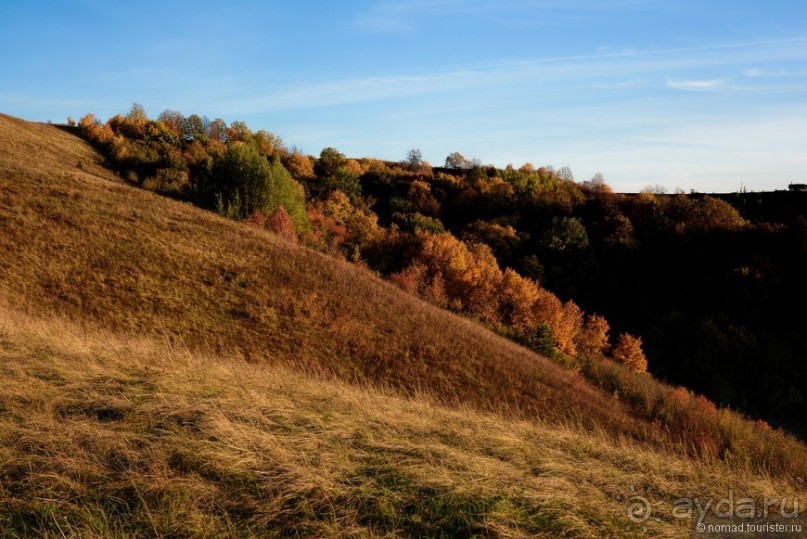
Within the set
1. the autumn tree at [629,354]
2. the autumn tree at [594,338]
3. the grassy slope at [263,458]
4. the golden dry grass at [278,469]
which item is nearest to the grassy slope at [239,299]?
the grassy slope at [263,458]

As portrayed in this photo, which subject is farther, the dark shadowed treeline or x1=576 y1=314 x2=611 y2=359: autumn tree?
x1=576 y1=314 x2=611 y2=359: autumn tree

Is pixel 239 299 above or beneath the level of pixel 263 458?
beneath

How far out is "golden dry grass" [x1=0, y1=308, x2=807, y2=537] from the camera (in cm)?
417

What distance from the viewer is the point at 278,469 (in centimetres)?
491

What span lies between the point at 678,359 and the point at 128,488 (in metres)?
58.2

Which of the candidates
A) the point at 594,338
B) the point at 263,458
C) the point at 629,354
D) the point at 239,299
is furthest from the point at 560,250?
the point at 263,458

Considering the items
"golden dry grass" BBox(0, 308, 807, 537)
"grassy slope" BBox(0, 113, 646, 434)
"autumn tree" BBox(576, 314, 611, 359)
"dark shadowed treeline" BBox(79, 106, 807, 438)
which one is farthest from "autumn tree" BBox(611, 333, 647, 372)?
"golden dry grass" BBox(0, 308, 807, 537)

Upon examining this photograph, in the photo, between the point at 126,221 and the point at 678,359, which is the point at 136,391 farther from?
the point at 678,359

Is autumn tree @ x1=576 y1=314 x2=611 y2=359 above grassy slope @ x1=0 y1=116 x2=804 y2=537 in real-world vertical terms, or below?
below

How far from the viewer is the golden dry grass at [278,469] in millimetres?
4172

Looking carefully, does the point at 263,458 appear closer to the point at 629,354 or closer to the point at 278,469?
the point at 278,469

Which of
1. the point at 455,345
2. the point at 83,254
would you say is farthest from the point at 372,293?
the point at 83,254

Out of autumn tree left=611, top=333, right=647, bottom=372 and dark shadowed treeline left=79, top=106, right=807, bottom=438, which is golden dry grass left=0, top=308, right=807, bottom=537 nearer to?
dark shadowed treeline left=79, top=106, right=807, bottom=438

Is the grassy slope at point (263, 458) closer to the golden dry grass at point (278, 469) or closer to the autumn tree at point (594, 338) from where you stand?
the golden dry grass at point (278, 469)
